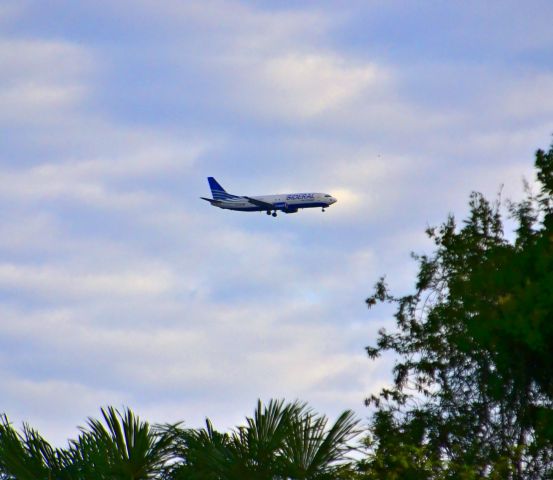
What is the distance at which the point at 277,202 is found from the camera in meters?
116

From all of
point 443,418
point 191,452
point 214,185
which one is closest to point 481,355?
point 443,418

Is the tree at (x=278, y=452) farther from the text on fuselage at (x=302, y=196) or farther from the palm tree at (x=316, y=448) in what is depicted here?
the text on fuselage at (x=302, y=196)

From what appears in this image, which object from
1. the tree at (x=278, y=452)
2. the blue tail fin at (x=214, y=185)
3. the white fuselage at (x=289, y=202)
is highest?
the blue tail fin at (x=214, y=185)

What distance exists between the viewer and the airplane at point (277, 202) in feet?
365

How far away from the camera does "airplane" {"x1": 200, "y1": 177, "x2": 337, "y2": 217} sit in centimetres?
11125

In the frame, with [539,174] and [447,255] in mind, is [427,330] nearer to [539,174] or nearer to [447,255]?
[447,255]

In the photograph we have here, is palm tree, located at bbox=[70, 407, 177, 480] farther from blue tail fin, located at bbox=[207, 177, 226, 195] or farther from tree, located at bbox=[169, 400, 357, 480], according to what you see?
blue tail fin, located at bbox=[207, 177, 226, 195]

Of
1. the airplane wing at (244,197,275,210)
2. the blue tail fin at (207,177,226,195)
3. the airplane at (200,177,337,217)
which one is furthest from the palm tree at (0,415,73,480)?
the blue tail fin at (207,177,226,195)

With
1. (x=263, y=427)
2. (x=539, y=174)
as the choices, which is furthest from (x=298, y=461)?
(x=539, y=174)

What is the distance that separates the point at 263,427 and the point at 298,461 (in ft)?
2.34

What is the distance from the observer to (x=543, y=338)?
733 inches

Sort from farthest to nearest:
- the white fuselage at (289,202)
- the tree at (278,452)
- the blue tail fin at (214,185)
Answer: the blue tail fin at (214,185), the white fuselage at (289,202), the tree at (278,452)

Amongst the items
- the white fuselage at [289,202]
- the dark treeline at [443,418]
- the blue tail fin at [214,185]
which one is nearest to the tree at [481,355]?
the dark treeline at [443,418]

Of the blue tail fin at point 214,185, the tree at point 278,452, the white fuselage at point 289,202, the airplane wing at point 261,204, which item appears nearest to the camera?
the tree at point 278,452
